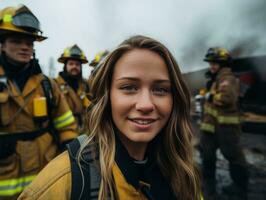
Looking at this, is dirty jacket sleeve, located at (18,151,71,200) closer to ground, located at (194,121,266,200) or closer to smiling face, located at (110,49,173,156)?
smiling face, located at (110,49,173,156)

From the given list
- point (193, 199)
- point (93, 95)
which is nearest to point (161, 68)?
point (93, 95)

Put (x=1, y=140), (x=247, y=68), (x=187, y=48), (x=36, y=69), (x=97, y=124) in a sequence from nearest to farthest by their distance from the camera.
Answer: (x=97, y=124) → (x=1, y=140) → (x=36, y=69) → (x=247, y=68) → (x=187, y=48)

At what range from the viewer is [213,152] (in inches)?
183

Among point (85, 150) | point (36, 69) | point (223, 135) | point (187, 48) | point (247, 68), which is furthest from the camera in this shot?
point (187, 48)

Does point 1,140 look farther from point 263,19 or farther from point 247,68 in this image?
point 263,19

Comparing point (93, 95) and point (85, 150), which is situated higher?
point (93, 95)

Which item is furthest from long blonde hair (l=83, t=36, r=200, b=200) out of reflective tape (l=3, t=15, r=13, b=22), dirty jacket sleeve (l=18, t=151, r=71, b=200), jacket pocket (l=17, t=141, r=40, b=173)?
reflective tape (l=3, t=15, r=13, b=22)

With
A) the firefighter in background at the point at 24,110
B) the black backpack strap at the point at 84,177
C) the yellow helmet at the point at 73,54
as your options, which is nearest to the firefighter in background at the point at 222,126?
the yellow helmet at the point at 73,54

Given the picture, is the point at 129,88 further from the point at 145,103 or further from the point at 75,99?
the point at 75,99

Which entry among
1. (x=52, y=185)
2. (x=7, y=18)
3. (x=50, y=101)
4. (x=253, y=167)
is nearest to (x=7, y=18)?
(x=7, y=18)

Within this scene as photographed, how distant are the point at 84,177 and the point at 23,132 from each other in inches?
57.7

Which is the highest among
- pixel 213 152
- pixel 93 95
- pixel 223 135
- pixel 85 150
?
pixel 93 95

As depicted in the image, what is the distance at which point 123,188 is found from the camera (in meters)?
1.10

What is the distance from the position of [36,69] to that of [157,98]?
1.68 m
